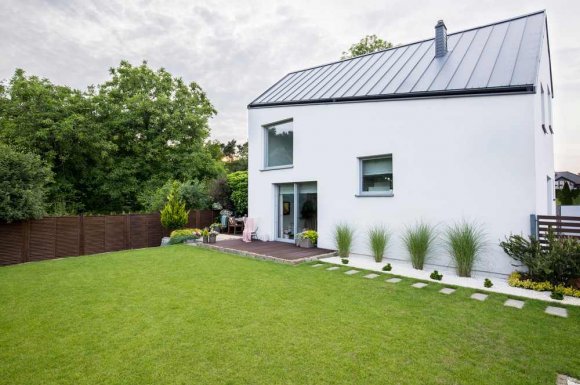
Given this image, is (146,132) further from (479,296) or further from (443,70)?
(479,296)

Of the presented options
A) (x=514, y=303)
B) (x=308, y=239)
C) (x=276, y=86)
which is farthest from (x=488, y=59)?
(x=276, y=86)

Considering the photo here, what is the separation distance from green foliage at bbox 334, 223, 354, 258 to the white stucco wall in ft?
0.87

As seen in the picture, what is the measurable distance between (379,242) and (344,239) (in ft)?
3.64

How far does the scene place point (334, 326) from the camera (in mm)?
4148

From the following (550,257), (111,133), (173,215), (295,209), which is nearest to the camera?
(550,257)

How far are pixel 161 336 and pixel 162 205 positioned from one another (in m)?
12.1

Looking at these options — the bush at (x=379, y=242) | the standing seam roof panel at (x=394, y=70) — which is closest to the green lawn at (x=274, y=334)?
the bush at (x=379, y=242)

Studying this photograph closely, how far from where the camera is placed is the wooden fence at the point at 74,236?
10383mm

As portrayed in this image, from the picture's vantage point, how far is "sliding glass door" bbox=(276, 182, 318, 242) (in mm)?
10820

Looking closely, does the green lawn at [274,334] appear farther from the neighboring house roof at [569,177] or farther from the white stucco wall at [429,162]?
the neighboring house roof at [569,177]

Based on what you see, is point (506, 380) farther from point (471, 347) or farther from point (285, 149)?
point (285, 149)

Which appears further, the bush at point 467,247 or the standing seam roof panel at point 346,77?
the standing seam roof panel at point 346,77

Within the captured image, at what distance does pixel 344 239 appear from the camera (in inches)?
359

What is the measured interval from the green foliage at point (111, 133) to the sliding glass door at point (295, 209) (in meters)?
12.1
